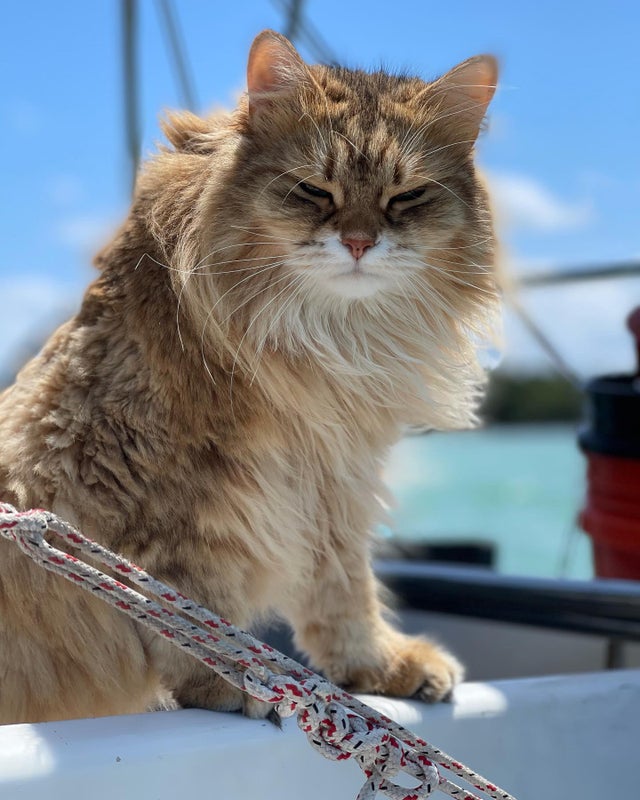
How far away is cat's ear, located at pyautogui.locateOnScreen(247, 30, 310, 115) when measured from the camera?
1.35 metres

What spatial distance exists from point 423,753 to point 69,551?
0.59 metres

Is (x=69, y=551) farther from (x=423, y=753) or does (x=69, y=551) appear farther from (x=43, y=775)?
(x=423, y=753)

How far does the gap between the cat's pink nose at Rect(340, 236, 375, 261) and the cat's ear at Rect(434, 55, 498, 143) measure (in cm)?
32

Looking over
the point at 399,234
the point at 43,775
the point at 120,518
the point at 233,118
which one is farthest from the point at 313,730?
the point at 233,118

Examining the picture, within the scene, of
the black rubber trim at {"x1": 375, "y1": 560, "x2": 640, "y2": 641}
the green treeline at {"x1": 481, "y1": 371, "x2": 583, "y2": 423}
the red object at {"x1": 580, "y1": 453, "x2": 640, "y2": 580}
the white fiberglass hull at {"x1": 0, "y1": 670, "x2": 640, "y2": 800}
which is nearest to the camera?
the white fiberglass hull at {"x1": 0, "y1": 670, "x2": 640, "y2": 800}

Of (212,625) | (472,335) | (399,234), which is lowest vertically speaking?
(212,625)

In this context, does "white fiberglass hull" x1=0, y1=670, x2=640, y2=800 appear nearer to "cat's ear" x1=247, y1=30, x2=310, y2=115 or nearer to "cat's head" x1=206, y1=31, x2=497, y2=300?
"cat's head" x1=206, y1=31, x2=497, y2=300

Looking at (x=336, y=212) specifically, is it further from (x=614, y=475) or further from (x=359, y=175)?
(x=614, y=475)

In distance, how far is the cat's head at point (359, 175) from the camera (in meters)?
1.31

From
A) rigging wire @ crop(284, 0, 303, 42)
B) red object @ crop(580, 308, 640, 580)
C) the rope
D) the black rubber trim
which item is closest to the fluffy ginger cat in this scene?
the rope

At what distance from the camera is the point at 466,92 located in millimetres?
1438

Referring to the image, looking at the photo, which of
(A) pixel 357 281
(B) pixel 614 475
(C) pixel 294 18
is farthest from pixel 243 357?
(C) pixel 294 18

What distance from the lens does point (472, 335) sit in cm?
154

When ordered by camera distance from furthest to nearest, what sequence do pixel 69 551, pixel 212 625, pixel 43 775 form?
pixel 69 551
pixel 212 625
pixel 43 775
